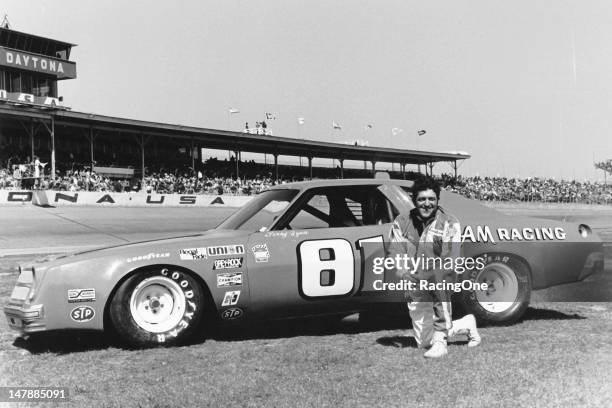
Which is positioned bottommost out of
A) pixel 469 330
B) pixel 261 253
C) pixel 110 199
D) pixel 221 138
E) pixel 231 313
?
pixel 469 330

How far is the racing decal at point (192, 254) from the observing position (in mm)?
5016

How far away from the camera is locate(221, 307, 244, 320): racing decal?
5.07 meters

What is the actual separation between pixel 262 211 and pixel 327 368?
1.86 metres

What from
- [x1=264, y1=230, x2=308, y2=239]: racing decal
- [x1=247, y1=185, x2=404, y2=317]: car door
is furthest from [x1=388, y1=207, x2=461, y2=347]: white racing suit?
[x1=264, y1=230, x2=308, y2=239]: racing decal

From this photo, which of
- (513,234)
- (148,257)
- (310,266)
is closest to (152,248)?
(148,257)

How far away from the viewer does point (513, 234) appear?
18.6 feet

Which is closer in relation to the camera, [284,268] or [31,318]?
[31,318]

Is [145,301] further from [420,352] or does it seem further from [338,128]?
[338,128]

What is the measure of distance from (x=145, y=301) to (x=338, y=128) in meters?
46.3

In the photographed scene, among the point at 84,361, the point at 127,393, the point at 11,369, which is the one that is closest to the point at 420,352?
the point at 127,393

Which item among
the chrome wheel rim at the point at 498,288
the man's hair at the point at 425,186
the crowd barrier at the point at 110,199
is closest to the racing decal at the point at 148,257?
the man's hair at the point at 425,186

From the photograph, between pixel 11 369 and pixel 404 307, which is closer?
pixel 11 369

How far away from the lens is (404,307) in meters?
5.54

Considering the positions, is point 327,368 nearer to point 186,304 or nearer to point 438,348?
point 438,348
